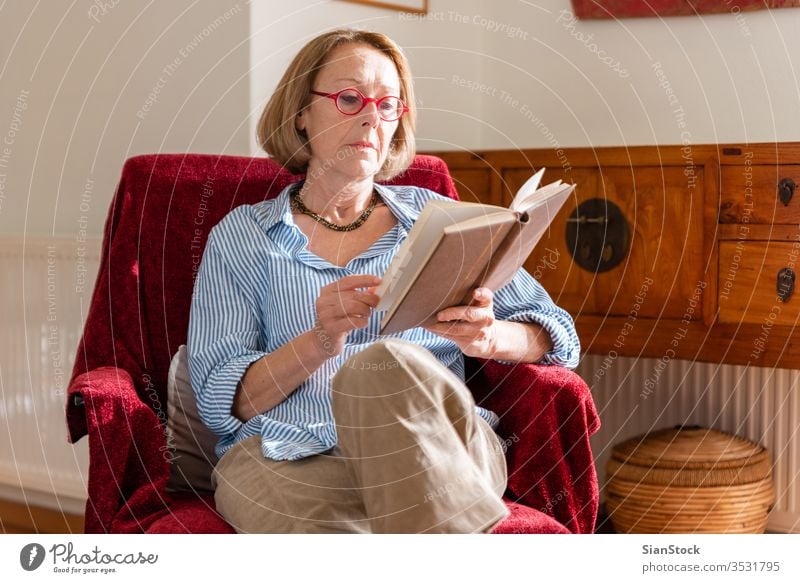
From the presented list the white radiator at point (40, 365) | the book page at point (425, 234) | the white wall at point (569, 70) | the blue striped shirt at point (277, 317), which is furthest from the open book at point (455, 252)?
the white radiator at point (40, 365)

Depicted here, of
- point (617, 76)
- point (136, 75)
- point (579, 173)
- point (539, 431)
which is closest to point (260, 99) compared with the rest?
point (136, 75)

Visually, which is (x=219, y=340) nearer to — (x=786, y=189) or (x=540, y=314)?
(x=540, y=314)

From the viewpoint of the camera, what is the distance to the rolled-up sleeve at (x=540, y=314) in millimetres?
1524

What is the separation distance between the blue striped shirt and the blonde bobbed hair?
0.08 metres

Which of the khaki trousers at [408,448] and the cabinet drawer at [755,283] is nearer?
the khaki trousers at [408,448]

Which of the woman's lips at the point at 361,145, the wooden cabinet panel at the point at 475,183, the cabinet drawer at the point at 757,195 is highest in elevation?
the woman's lips at the point at 361,145

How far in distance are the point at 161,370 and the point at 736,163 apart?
3.70 feet

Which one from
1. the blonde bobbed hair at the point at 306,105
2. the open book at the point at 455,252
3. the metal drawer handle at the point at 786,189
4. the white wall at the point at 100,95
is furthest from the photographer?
the white wall at the point at 100,95

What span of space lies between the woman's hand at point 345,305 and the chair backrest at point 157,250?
0.44m

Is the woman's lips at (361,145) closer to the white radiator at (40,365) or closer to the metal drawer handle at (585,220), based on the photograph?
the metal drawer handle at (585,220)

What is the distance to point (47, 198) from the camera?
8.27 ft

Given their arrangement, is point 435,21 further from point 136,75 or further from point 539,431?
point 539,431

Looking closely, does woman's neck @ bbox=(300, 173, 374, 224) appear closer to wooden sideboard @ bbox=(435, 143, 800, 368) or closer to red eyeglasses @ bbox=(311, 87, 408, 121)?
red eyeglasses @ bbox=(311, 87, 408, 121)
